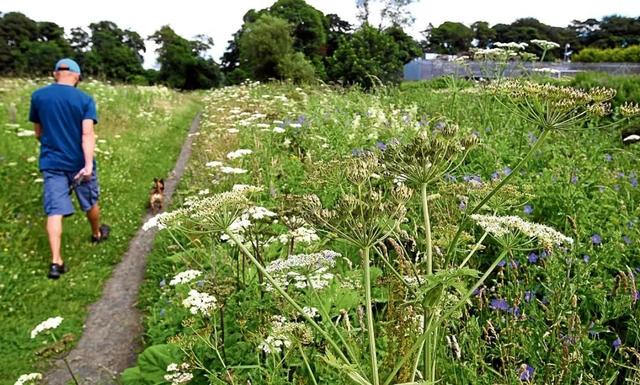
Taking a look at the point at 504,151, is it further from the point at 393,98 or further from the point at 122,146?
the point at 122,146

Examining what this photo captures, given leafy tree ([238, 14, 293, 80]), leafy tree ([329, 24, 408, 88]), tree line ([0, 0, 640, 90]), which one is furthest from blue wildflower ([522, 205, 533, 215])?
leafy tree ([238, 14, 293, 80])

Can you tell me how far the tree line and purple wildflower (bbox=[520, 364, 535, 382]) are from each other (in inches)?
666

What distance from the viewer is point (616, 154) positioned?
20.3 feet

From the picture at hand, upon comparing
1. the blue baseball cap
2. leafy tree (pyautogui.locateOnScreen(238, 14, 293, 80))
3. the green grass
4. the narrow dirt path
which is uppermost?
leafy tree (pyautogui.locateOnScreen(238, 14, 293, 80))

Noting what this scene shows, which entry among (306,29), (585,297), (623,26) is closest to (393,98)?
(585,297)

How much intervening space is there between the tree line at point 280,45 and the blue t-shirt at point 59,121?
546 inches

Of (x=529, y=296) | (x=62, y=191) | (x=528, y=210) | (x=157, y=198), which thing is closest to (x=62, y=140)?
(x=62, y=191)

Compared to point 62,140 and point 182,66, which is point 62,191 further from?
point 182,66

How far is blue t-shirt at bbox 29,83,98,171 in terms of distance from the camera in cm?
606

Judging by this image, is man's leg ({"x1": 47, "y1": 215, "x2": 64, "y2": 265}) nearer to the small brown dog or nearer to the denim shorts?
the denim shorts

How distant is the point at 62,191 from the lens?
19.9ft

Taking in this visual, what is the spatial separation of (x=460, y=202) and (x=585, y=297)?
910mm

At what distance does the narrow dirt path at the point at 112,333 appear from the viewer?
13.0 ft

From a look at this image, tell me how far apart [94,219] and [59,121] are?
53.3 inches
